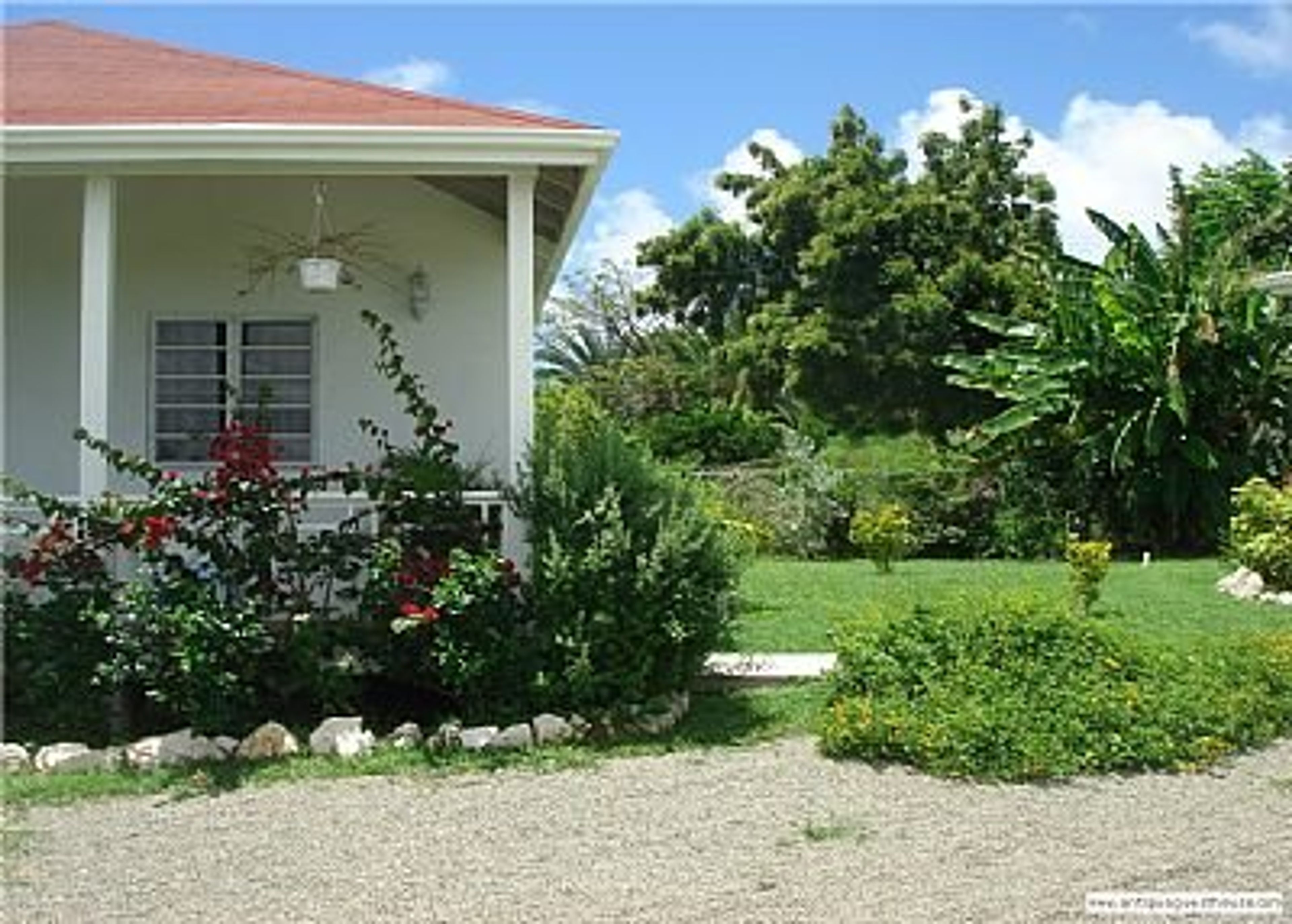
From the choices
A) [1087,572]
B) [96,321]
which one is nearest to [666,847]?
[96,321]

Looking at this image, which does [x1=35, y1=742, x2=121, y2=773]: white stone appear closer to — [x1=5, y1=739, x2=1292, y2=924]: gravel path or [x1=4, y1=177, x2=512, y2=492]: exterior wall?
[x1=5, y1=739, x2=1292, y2=924]: gravel path

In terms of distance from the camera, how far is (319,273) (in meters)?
9.66

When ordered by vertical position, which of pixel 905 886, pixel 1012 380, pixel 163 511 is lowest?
pixel 905 886

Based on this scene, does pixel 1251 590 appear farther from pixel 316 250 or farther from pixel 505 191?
pixel 316 250

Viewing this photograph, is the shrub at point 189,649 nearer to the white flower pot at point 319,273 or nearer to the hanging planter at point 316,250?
the white flower pot at point 319,273

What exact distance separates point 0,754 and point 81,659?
67 centimetres

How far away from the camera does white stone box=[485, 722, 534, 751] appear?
793 cm

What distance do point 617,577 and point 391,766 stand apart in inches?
62.7

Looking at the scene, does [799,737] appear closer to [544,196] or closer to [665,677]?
[665,677]

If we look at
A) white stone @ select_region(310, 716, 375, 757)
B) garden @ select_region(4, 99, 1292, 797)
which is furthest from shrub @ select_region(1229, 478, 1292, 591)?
white stone @ select_region(310, 716, 375, 757)

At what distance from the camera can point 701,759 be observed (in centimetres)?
773

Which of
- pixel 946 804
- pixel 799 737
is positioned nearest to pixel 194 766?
pixel 799 737

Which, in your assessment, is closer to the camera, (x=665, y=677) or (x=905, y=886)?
(x=905, y=886)

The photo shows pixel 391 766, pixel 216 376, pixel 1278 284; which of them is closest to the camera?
pixel 391 766
